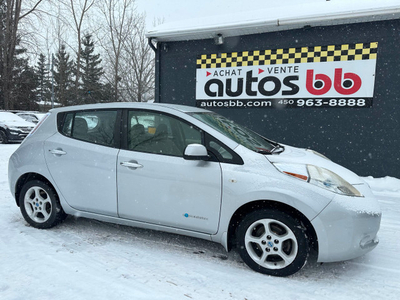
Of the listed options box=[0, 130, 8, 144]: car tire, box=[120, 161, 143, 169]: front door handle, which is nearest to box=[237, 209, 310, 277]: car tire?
box=[120, 161, 143, 169]: front door handle

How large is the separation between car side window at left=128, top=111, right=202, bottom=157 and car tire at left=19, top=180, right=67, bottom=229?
4.02ft

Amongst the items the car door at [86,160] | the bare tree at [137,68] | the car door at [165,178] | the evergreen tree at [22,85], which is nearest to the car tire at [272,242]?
the car door at [165,178]

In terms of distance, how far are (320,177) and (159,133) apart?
5.32 feet

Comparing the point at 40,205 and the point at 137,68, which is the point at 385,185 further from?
the point at 137,68

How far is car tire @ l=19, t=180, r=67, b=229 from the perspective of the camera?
362cm

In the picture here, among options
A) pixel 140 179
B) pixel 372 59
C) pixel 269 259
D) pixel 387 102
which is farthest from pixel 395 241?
pixel 372 59

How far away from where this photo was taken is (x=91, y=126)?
11.6ft

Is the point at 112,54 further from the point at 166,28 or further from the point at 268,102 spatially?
the point at 268,102

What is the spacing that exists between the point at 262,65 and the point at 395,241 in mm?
5214

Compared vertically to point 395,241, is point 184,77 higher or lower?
higher

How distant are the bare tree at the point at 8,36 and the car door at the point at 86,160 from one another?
24.5 m

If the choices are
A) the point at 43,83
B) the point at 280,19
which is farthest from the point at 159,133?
the point at 43,83

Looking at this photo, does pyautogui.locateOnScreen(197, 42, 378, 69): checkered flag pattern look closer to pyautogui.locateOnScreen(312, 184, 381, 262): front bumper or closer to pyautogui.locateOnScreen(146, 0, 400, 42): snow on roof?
pyautogui.locateOnScreen(146, 0, 400, 42): snow on roof

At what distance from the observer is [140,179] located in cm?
311
